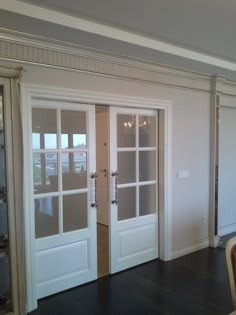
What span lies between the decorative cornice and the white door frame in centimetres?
23

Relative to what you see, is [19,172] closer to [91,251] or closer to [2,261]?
[2,261]

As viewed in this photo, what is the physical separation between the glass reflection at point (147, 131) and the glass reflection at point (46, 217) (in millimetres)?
1311

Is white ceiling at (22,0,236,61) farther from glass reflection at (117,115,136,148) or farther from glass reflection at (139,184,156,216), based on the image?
glass reflection at (139,184,156,216)

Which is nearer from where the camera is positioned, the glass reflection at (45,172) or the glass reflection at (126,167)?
the glass reflection at (45,172)

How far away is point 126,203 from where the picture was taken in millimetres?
3539

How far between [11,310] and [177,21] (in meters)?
2.74

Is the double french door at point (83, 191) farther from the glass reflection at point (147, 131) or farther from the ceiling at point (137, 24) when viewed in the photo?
the ceiling at point (137, 24)

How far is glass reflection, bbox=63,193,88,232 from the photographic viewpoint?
304 cm

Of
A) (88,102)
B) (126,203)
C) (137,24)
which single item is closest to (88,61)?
(88,102)

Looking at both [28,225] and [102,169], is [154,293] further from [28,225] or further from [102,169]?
[102,169]

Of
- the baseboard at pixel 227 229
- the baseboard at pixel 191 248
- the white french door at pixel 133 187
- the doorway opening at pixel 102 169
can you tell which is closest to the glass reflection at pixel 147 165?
the white french door at pixel 133 187

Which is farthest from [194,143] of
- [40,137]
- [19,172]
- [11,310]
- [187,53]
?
[11,310]

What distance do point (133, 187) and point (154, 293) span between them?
46.9 inches

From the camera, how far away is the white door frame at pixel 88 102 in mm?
2615
